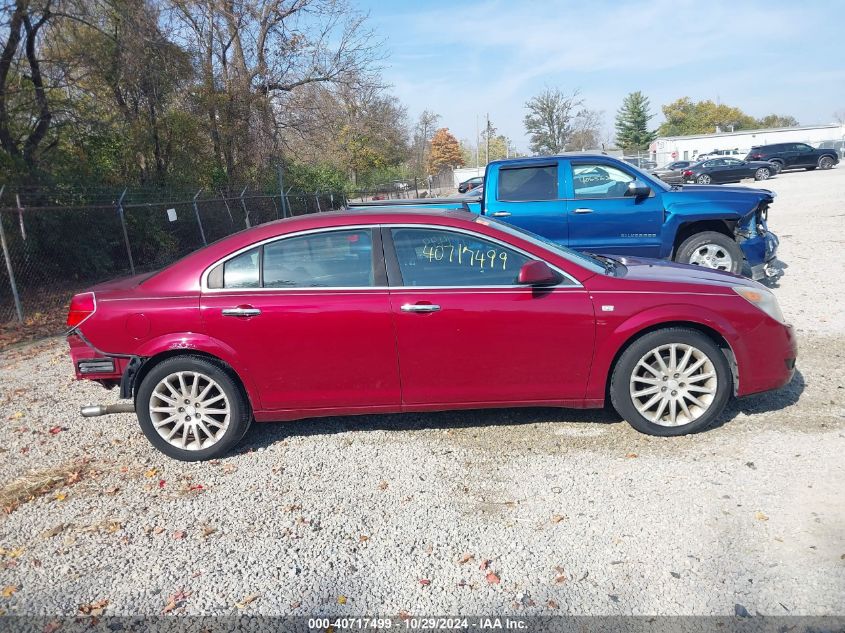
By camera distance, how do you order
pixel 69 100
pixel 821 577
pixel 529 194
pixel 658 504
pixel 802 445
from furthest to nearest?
pixel 69 100
pixel 529 194
pixel 802 445
pixel 658 504
pixel 821 577

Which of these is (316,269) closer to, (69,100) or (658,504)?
(658,504)

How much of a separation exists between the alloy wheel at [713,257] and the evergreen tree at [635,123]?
259 feet

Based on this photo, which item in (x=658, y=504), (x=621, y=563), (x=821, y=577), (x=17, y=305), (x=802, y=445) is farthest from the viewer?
(x=17, y=305)

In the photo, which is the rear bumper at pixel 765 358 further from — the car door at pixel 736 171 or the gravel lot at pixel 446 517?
the car door at pixel 736 171

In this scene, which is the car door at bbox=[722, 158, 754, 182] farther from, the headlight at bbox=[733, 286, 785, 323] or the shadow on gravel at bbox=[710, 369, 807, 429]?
the headlight at bbox=[733, 286, 785, 323]

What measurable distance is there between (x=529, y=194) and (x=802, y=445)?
4880 millimetres

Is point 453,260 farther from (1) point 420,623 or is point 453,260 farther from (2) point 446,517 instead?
(1) point 420,623

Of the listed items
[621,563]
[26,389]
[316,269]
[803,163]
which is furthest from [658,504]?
[803,163]

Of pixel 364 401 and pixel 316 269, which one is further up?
pixel 316 269

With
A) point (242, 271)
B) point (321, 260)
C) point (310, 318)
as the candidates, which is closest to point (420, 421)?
point (310, 318)

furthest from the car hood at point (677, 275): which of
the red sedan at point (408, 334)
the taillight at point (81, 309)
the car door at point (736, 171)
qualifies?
the car door at point (736, 171)

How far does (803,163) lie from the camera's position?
34.1 m

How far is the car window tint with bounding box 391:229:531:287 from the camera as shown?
4.18 m

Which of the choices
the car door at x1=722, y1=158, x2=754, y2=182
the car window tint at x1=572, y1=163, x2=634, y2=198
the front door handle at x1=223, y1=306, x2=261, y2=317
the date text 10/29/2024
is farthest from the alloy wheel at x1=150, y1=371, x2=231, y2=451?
the car door at x1=722, y1=158, x2=754, y2=182
